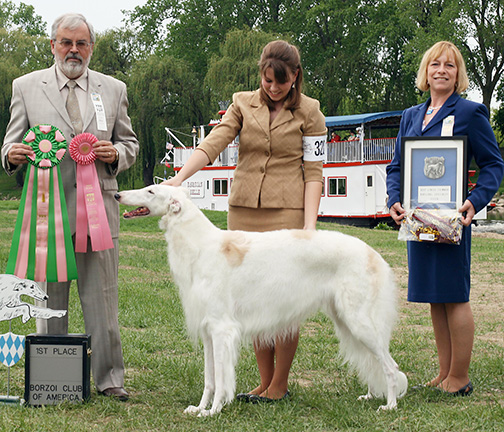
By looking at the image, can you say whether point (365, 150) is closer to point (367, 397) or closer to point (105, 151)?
point (367, 397)

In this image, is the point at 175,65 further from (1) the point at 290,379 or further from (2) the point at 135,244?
(1) the point at 290,379

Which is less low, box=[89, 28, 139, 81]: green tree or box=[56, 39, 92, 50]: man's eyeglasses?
box=[89, 28, 139, 81]: green tree

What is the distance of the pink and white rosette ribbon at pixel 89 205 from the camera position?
3.87 meters

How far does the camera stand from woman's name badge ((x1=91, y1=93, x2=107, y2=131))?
13.0 ft

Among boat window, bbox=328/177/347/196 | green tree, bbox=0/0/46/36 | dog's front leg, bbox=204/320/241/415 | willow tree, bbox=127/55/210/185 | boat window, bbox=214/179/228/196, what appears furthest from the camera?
green tree, bbox=0/0/46/36

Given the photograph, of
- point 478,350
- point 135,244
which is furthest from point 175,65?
point 478,350

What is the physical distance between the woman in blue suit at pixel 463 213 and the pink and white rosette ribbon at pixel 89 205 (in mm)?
1976

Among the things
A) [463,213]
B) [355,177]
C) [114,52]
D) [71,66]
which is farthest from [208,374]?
[114,52]

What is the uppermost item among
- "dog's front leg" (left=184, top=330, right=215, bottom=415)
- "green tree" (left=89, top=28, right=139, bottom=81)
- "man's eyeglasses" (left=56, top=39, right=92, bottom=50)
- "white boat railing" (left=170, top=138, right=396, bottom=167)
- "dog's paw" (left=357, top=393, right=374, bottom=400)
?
"green tree" (left=89, top=28, right=139, bottom=81)

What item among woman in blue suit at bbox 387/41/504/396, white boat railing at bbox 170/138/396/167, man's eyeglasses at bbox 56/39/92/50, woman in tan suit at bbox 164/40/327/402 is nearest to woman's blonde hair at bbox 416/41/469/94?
woman in blue suit at bbox 387/41/504/396

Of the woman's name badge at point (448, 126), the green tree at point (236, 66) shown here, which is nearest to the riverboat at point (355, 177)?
A: the green tree at point (236, 66)

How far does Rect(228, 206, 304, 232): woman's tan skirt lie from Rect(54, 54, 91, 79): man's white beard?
1.34 metres

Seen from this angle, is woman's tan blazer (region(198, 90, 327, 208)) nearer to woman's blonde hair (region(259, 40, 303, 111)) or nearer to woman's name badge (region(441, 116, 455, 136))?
woman's blonde hair (region(259, 40, 303, 111))

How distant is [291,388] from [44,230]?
1993 millimetres
